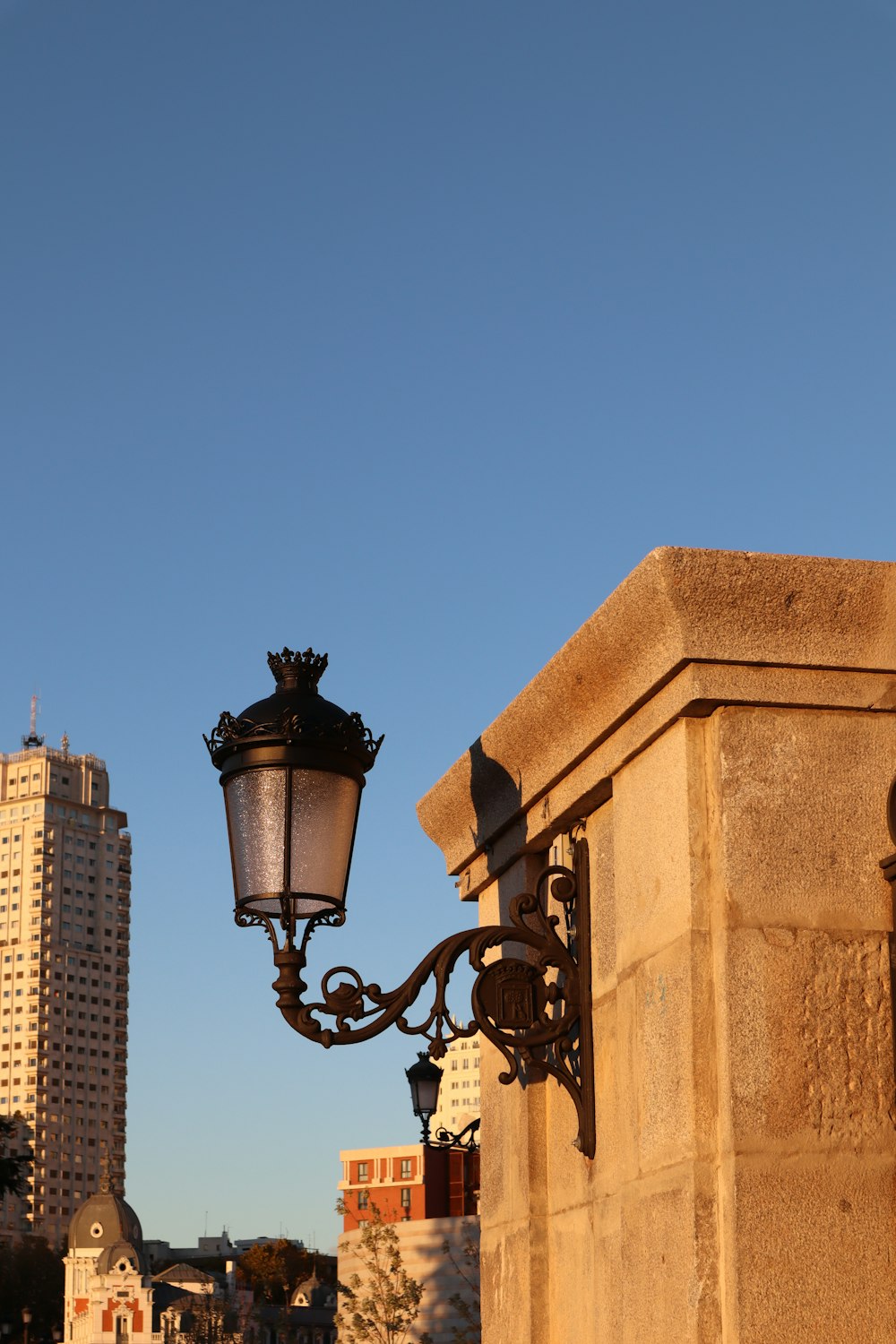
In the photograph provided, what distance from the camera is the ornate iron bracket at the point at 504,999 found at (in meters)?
3.75

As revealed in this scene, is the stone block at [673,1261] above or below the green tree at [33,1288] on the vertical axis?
above

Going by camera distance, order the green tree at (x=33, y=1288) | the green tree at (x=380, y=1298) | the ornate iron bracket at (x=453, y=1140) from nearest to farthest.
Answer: the ornate iron bracket at (x=453, y=1140) → the green tree at (x=380, y=1298) → the green tree at (x=33, y=1288)

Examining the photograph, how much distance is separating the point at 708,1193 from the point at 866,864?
0.65 meters

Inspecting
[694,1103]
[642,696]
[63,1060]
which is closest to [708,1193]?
[694,1103]

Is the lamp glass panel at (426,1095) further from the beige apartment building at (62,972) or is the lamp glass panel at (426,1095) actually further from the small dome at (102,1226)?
the beige apartment building at (62,972)

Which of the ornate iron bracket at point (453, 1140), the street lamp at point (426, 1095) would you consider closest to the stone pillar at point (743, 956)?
the ornate iron bracket at point (453, 1140)

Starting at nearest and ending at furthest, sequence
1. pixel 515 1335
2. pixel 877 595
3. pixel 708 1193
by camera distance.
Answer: pixel 708 1193, pixel 877 595, pixel 515 1335

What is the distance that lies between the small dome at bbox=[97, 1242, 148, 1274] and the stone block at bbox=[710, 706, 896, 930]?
11897 cm

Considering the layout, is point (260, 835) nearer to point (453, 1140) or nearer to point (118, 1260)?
point (453, 1140)

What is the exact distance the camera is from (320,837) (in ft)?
13.1

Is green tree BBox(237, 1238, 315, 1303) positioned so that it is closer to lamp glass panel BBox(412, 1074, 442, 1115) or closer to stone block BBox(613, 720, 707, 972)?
lamp glass panel BBox(412, 1074, 442, 1115)

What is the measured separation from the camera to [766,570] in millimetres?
3342

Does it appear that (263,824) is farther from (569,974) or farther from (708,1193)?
(708,1193)

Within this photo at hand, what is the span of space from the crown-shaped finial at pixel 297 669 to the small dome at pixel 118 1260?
118 metres
